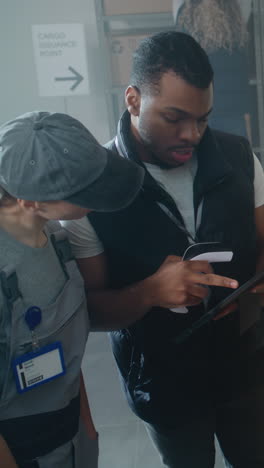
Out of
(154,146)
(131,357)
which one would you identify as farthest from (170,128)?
(131,357)

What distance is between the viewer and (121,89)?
2279 mm

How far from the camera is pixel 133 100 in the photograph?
79cm

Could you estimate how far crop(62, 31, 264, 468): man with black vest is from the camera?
0.75 meters

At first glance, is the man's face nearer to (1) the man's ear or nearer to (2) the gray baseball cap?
(1) the man's ear

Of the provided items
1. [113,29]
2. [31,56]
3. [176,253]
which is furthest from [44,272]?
[31,56]

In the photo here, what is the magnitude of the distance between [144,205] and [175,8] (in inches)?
66.8

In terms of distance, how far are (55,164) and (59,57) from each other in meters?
1.95

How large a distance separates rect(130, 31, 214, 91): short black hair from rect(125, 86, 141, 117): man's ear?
13 mm

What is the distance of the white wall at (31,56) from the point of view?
2.40 metres

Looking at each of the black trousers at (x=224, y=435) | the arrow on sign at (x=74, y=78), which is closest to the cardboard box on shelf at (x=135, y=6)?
the arrow on sign at (x=74, y=78)

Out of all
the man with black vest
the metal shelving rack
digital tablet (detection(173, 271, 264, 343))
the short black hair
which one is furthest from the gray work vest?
the metal shelving rack

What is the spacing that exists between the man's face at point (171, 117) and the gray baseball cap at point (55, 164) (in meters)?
0.16

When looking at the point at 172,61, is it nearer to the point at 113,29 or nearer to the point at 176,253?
the point at 176,253

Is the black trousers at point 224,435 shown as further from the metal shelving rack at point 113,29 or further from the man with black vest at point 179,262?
the metal shelving rack at point 113,29
